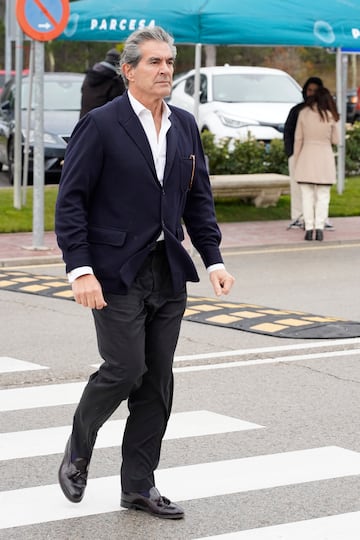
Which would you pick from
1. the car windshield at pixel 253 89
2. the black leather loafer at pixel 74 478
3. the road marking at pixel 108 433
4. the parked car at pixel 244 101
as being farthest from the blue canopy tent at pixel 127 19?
the black leather loafer at pixel 74 478

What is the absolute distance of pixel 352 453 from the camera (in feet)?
20.3

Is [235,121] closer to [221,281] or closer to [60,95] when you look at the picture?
[60,95]

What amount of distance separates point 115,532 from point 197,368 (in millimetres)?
3262

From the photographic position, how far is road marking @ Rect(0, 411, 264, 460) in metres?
6.20

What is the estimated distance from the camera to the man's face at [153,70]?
4.94m

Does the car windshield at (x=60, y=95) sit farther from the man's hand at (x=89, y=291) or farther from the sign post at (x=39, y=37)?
the man's hand at (x=89, y=291)

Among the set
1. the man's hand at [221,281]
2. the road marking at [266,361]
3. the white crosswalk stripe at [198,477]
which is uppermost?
the man's hand at [221,281]

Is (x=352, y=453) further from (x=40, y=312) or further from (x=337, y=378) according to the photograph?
(x=40, y=312)

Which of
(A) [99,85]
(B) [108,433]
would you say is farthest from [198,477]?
(A) [99,85]

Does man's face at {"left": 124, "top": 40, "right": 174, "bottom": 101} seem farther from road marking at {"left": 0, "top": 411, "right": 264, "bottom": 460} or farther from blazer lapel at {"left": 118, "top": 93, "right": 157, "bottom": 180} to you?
road marking at {"left": 0, "top": 411, "right": 264, "bottom": 460}

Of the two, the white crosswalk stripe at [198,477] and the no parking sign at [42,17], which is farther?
the no parking sign at [42,17]

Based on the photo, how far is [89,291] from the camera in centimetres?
484

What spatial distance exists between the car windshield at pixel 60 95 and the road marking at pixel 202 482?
51.6 feet

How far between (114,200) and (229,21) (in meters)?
9.40
